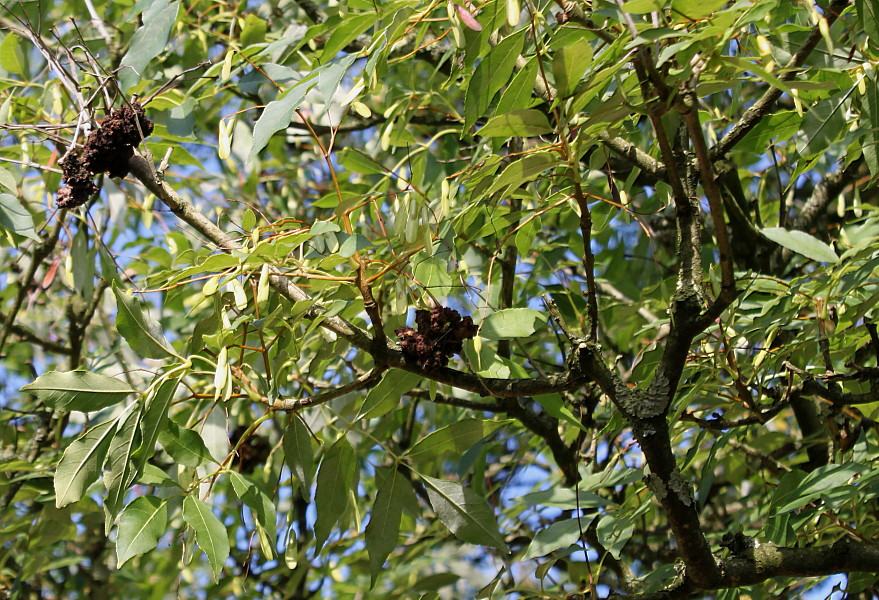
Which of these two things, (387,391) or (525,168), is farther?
(387,391)

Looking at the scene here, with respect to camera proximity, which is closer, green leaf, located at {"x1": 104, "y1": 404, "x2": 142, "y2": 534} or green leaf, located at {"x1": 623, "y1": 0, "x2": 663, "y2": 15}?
green leaf, located at {"x1": 623, "y1": 0, "x2": 663, "y2": 15}

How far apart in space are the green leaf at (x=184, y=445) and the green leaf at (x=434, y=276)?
332 mm

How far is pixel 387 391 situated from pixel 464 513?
0.59ft

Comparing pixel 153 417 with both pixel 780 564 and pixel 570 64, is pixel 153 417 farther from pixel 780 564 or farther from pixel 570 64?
pixel 780 564

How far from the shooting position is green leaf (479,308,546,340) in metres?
0.93

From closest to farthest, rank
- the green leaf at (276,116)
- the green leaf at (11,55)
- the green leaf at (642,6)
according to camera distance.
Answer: the green leaf at (642,6) → the green leaf at (276,116) → the green leaf at (11,55)

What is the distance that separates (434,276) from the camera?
1103 millimetres

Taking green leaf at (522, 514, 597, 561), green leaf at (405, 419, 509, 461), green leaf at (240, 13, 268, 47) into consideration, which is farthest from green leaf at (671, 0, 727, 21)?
green leaf at (240, 13, 268, 47)

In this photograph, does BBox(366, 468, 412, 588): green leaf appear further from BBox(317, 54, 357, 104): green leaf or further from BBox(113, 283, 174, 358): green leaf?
BBox(317, 54, 357, 104): green leaf

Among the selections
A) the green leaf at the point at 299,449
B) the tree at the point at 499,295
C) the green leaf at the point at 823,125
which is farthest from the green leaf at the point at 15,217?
the green leaf at the point at 823,125

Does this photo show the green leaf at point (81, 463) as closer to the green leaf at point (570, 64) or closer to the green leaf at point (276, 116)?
the green leaf at point (276, 116)

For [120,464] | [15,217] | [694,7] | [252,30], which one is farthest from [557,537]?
[252,30]

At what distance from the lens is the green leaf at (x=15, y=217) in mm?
1089

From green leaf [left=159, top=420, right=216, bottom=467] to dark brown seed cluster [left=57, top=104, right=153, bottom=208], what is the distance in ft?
→ 1.00
